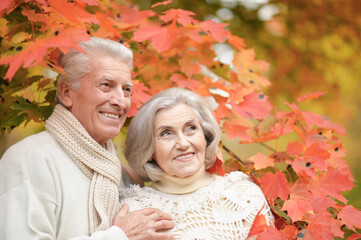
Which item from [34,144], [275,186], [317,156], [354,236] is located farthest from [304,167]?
[34,144]

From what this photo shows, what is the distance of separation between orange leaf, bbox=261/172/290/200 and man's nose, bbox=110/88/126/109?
0.95m

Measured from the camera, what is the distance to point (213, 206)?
2.33 metres

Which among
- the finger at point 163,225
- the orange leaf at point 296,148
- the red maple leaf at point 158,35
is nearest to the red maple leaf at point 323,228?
the orange leaf at point 296,148

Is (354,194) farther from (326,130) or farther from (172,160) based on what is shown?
(172,160)

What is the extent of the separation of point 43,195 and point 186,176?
844 millimetres

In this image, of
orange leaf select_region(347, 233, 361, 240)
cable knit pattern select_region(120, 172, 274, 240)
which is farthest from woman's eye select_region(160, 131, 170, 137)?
orange leaf select_region(347, 233, 361, 240)

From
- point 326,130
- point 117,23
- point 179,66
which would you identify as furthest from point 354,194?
point 117,23

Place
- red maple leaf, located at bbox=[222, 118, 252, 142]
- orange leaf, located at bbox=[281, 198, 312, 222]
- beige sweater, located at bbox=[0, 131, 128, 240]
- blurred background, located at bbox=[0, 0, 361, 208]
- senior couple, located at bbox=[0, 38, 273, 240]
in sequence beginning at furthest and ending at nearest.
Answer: blurred background, located at bbox=[0, 0, 361, 208], red maple leaf, located at bbox=[222, 118, 252, 142], orange leaf, located at bbox=[281, 198, 312, 222], senior couple, located at bbox=[0, 38, 273, 240], beige sweater, located at bbox=[0, 131, 128, 240]

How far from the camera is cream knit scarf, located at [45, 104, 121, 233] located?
214 centimetres

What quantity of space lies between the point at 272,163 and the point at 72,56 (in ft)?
4.51

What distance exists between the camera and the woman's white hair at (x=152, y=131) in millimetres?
2504

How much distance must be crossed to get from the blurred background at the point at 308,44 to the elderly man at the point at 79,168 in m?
2.65

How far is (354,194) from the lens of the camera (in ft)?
9.77

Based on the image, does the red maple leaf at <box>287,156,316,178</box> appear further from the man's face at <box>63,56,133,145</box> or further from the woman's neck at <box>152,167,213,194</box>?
the man's face at <box>63,56,133,145</box>
